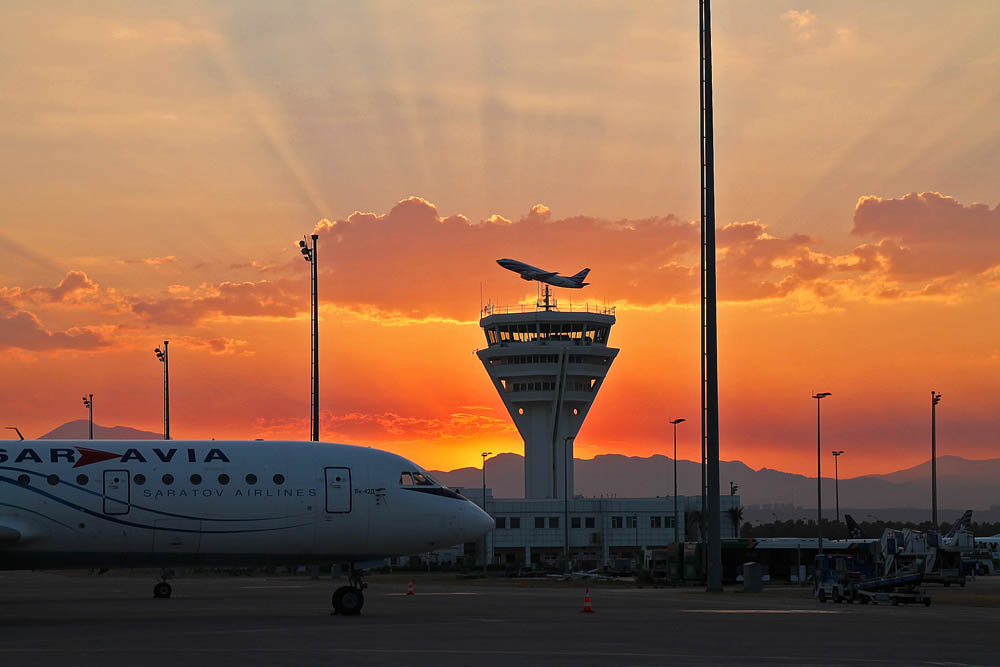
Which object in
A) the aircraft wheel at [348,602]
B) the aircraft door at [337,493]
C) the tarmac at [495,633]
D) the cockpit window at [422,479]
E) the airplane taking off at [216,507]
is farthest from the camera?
the cockpit window at [422,479]

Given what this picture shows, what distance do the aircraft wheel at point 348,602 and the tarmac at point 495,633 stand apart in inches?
22.1

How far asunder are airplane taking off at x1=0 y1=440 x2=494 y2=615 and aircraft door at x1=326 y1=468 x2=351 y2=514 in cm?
3

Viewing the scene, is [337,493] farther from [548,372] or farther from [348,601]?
[548,372]

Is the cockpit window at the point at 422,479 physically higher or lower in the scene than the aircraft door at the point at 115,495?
higher

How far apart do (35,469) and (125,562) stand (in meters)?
3.37

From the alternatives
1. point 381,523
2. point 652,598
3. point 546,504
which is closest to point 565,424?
point 546,504

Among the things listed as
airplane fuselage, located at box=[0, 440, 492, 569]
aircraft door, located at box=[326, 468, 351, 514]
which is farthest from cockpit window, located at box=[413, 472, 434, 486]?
aircraft door, located at box=[326, 468, 351, 514]

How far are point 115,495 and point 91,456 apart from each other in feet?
4.23

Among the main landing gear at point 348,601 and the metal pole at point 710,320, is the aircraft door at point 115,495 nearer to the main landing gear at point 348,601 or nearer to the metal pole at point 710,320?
the main landing gear at point 348,601

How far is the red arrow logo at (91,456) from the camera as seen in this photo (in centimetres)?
3341

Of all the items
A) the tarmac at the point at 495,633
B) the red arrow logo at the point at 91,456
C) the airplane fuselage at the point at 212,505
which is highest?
the red arrow logo at the point at 91,456

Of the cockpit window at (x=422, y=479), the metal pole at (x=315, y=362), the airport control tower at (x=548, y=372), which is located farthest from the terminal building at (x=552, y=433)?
the cockpit window at (x=422, y=479)

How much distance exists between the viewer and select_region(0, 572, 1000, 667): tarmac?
2231 centimetres

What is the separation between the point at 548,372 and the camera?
138375 mm
